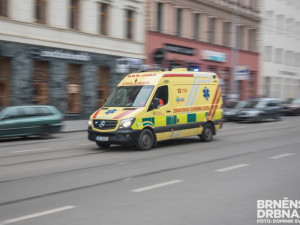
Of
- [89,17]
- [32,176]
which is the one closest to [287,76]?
[89,17]

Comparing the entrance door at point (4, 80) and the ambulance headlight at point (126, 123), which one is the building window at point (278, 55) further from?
the ambulance headlight at point (126, 123)

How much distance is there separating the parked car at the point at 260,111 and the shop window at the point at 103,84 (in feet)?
27.4

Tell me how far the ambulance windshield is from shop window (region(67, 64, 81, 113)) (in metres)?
13.3

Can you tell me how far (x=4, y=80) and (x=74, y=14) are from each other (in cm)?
630

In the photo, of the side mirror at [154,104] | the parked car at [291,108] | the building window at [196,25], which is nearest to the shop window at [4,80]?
the side mirror at [154,104]

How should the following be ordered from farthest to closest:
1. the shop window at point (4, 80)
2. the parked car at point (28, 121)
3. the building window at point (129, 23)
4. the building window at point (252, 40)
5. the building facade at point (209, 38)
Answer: the building window at point (252, 40) → the building facade at point (209, 38) → the building window at point (129, 23) → the shop window at point (4, 80) → the parked car at point (28, 121)

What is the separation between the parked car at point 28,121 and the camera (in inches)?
658

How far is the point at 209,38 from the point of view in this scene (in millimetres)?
40781

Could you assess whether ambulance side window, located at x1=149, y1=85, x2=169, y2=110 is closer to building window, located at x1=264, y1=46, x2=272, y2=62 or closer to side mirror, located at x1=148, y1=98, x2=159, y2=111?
side mirror, located at x1=148, y1=98, x2=159, y2=111

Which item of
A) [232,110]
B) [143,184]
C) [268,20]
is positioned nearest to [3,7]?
[232,110]

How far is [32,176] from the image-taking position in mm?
9117

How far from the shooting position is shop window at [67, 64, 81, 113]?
27344 mm

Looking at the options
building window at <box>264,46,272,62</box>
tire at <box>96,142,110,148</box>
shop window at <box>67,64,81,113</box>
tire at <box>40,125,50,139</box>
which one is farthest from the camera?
building window at <box>264,46,272,62</box>

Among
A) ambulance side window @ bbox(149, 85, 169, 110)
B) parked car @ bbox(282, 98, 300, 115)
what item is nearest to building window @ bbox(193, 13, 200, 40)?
parked car @ bbox(282, 98, 300, 115)
